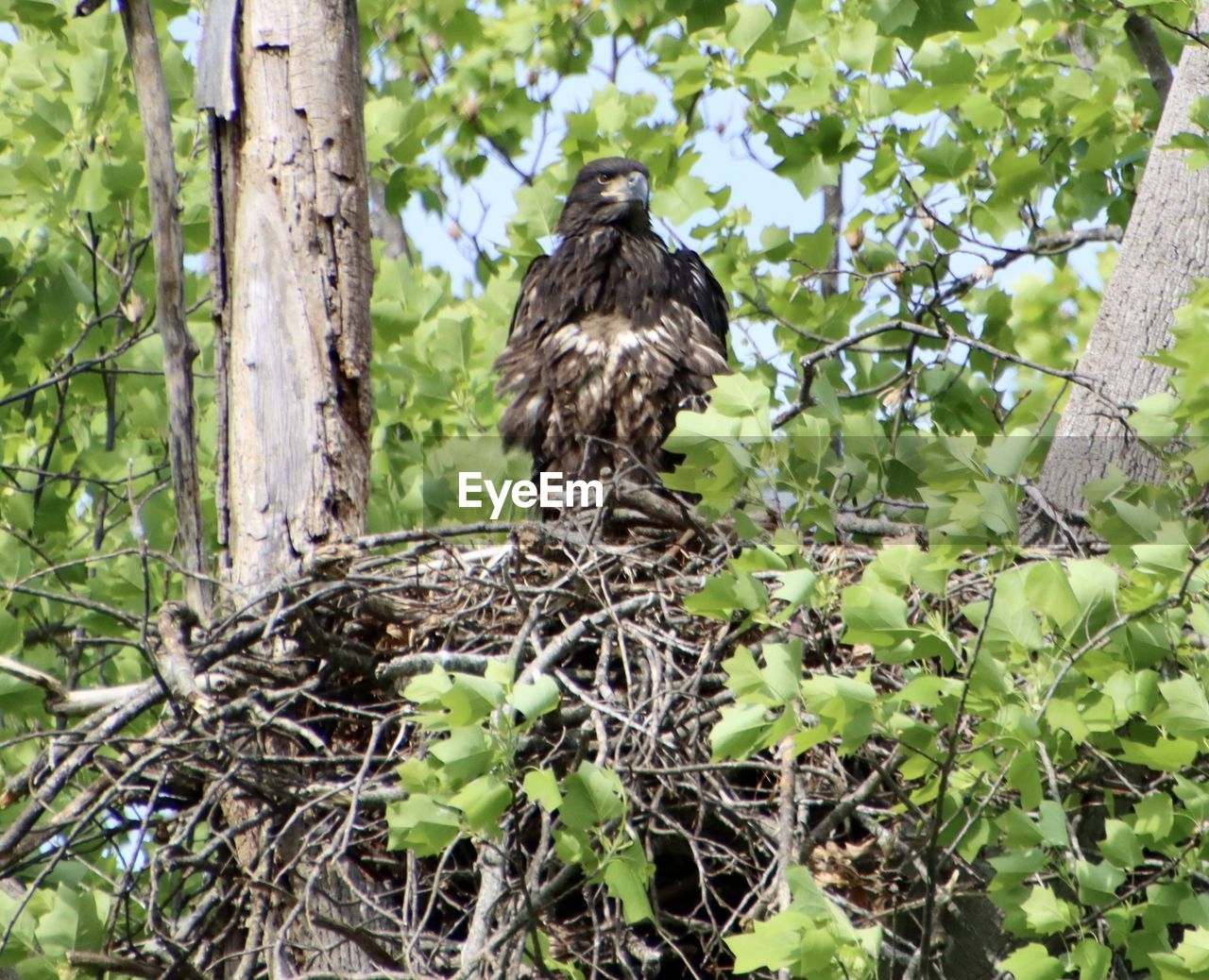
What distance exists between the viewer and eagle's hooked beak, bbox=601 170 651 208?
18.1 ft

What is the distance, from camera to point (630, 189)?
5.52 metres

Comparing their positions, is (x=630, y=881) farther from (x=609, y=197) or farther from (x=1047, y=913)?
(x=609, y=197)

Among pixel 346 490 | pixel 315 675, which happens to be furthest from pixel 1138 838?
pixel 346 490

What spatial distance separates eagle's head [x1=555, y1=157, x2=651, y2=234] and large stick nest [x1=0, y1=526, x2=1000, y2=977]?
2.09 m

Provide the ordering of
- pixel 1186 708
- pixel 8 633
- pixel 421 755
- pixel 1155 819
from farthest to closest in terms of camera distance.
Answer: pixel 8 633
pixel 421 755
pixel 1155 819
pixel 1186 708

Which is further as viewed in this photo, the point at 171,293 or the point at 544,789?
the point at 171,293

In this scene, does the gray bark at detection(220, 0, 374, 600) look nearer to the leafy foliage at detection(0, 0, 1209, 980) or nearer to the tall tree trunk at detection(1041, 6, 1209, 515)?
the leafy foliage at detection(0, 0, 1209, 980)

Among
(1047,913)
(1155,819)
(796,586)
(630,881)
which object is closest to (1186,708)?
(1155,819)

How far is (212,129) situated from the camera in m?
3.90

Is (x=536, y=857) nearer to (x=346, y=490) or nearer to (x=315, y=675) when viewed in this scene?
(x=315, y=675)

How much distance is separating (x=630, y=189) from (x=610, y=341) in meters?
0.79

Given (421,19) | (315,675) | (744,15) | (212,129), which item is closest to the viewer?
(315,675)

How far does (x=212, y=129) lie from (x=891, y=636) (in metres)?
2.46

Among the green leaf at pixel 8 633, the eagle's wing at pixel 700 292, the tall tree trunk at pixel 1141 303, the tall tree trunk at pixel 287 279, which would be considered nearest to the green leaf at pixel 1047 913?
the tall tree trunk at pixel 1141 303
